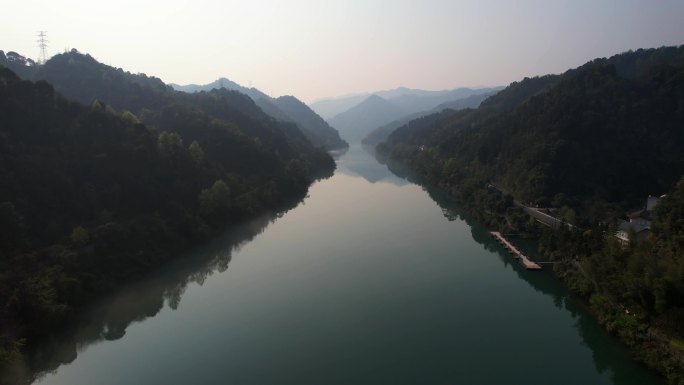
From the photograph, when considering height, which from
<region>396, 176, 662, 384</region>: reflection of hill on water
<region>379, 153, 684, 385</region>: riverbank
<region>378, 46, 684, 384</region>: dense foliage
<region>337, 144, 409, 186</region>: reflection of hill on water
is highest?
<region>378, 46, 684, 384</region>: dense foliage

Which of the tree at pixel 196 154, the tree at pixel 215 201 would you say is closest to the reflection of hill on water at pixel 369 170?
the tree at pixel 196 154

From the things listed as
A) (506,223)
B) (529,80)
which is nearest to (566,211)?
(506,223)

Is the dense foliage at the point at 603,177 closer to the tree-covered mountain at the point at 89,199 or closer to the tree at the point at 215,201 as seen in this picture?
the tree at the point at 215,201

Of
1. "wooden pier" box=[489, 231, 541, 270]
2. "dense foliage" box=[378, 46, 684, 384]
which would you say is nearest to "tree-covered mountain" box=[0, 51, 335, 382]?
"wooden pier" box=[489, 231, 541, 270]

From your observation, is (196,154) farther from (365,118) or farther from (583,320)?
(365,118)

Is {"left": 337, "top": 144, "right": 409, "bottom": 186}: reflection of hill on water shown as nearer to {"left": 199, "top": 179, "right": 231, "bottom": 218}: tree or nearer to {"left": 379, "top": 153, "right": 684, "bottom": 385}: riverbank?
{"left": 379, "top": 153, "right": 684, "bottom": 385}: riverbank

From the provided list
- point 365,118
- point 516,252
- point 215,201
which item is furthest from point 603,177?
point 365,118
